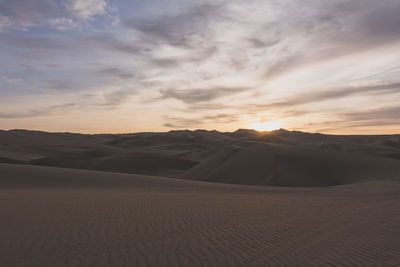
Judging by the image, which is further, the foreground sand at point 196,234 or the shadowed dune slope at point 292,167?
the shadowed dune slope at point 292,167

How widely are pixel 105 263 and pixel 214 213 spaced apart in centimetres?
445

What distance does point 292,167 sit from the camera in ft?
100

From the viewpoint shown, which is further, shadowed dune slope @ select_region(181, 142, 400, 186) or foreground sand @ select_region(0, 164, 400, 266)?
shadowed dune slope @ select_region(181, 142, 400, 186)

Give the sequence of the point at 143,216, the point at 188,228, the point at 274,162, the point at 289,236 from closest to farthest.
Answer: the point at 289,236 < the point at 188,228 < the point at 143,216 < the point at 274,162

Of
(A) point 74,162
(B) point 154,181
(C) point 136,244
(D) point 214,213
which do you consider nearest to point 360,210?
(D) point 214,213

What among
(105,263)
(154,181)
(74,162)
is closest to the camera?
(105,263)

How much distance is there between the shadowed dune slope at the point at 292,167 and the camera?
2884cm

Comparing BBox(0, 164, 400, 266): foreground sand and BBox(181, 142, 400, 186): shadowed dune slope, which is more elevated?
BBox(181, 142, 400, 186): shadowed dune slope

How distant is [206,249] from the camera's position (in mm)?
5430

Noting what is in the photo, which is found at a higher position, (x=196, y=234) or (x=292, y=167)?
(x=292, y=167)

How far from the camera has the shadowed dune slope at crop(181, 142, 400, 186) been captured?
94.6 feet

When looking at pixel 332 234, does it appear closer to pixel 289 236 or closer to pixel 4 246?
pixel 289 236

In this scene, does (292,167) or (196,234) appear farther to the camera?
(292,167)

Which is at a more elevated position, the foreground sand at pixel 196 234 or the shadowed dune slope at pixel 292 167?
the shadowed dune slope at pixel 292 167
